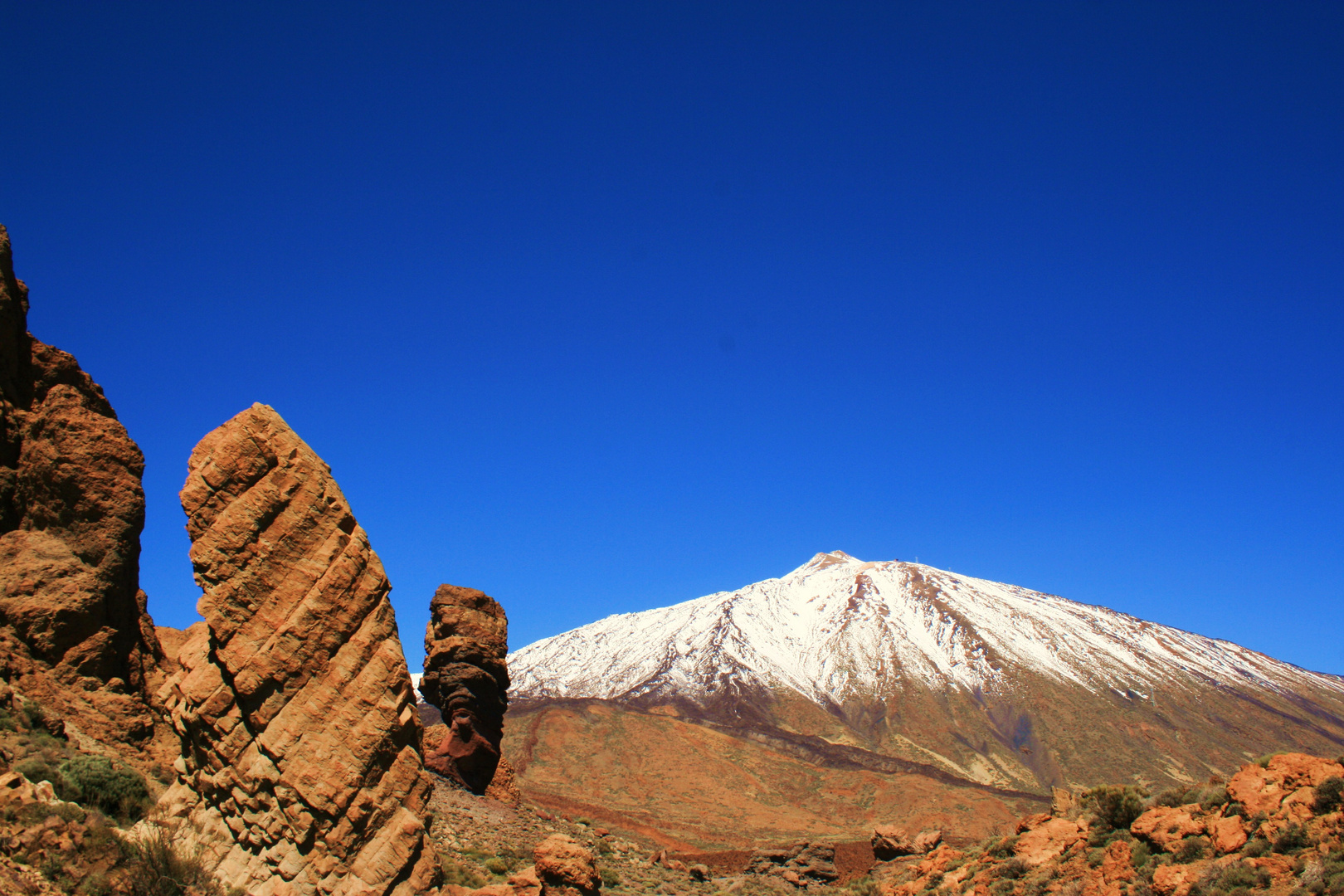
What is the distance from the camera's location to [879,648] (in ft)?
447

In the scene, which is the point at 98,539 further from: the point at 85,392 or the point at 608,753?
the point at 608,753

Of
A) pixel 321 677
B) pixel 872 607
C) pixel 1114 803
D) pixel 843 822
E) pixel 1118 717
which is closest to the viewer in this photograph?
pixel 321 677

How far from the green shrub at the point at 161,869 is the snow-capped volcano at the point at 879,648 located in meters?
113

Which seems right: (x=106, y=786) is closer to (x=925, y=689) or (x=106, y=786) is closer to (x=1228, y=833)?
(x=1228, y=833)

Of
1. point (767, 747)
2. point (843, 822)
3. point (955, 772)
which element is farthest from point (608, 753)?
point (955, 772)

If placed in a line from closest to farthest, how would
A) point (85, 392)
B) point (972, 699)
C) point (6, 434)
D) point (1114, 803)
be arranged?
point (6, 434) < point (85, 392) < point (1114, 803) < point (972, 699)

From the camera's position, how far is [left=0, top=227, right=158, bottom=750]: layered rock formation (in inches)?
491

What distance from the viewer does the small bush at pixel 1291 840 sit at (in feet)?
44.1

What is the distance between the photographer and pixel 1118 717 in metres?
108

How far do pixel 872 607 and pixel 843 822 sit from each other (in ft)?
306

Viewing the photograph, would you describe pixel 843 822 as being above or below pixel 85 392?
below

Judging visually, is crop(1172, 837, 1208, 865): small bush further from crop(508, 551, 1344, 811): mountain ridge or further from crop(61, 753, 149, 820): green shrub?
crop(508, 551, 1344, 811): mountain ridge

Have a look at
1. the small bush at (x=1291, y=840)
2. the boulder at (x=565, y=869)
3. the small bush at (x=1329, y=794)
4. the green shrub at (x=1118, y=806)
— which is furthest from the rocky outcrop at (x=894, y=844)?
the boulder at (x=565, y=869)

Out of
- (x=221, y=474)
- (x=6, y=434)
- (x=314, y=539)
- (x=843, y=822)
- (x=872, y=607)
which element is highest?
(x=872, y=607)
